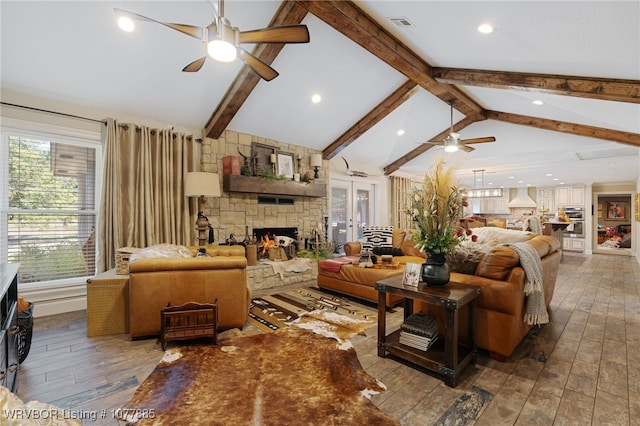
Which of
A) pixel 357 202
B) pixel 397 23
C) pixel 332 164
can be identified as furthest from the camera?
pixel 357 202

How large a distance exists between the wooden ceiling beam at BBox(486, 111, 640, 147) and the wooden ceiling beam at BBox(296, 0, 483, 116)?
5.55 feet

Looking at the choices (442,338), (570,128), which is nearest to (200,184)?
(442,338)

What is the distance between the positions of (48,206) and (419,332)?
4502mm

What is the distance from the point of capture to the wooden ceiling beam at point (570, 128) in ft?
15.7

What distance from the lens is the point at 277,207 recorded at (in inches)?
228

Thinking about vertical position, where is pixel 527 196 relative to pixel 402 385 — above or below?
above

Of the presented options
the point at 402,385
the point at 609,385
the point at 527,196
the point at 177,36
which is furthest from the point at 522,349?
the point at 527,196

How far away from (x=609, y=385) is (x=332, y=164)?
223 inches

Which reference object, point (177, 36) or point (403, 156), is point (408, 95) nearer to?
point (403, 156)

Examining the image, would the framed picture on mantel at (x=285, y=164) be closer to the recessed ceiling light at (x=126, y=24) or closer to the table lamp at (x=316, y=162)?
the table lamp at (x=316, y=162)

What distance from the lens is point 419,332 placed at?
2465 mm

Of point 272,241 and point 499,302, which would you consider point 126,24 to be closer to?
point 272,241

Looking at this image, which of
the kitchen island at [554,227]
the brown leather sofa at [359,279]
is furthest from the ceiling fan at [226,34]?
the kitchen island at [554,227]

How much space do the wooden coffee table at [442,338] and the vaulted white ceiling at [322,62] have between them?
1056mm
